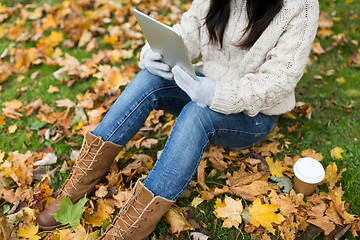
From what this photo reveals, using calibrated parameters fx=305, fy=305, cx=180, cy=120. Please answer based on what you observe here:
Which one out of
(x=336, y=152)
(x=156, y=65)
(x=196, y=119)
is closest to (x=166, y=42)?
(x=156, y=65)

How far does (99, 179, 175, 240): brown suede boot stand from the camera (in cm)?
152

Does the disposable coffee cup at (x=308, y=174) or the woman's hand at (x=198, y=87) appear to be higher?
the woman's hand at (x=198, y=87)

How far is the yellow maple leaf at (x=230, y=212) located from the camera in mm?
1750

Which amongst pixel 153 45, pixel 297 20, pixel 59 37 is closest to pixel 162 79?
pixel 153 45

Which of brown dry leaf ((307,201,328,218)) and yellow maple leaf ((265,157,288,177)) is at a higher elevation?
yellow maple leaf ((265,157,288,177))

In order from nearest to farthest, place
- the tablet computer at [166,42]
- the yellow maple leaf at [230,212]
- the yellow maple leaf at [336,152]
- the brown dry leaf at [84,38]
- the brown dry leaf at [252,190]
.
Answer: the tablet computer at [166,42]
the yellow maple leaf at [230,212]
the brown dry leaf at [252,190]
the yellow maple leaf at [336,152]
the brown dry leaf at [84,38]

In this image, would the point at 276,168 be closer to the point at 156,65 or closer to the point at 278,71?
the point at 278,71

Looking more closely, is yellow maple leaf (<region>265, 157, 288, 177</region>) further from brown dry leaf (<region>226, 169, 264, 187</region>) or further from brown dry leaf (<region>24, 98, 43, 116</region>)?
brown dry leaf (<region>24, 98, 43, 116</region>)

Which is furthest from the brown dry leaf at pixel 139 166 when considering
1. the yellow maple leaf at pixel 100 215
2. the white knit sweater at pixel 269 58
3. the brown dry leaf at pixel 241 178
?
the white knit sweater at pixel 269 58

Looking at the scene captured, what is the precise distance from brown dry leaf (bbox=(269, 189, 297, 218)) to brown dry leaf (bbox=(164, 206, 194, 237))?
0.52m

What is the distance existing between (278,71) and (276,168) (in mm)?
745

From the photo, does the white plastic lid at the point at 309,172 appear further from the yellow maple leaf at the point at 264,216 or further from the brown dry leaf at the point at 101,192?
the brown dry leaf at the point at 101,192

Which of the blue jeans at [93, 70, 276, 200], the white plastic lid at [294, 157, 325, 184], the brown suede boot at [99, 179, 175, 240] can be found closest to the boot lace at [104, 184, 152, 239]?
the brown suede boot at [99, 179, 175, 240]

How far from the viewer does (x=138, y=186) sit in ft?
5.11
